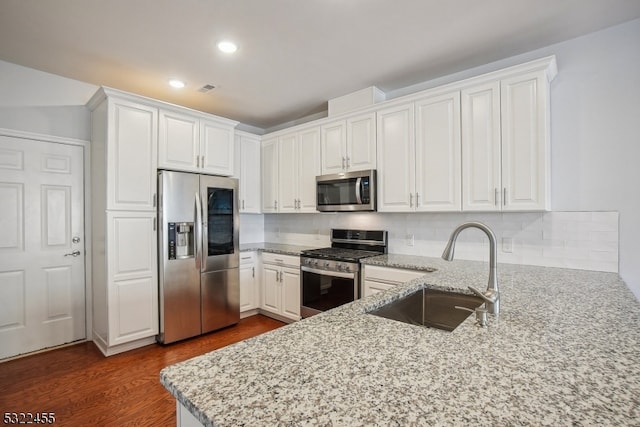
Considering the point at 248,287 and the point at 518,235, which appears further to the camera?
the point at 248,287

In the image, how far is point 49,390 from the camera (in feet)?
7.47

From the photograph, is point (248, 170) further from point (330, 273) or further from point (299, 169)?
point (330, 273)

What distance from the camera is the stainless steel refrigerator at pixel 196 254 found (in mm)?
2998

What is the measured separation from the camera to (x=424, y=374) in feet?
2.54

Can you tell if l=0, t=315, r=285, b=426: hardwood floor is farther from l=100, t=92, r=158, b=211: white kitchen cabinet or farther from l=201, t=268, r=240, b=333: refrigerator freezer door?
l=100, t=92, r=158, b=211: white kitchen cabinet

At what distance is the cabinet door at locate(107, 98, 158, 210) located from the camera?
2773 millimetres

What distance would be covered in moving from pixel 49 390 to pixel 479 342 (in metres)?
2.98

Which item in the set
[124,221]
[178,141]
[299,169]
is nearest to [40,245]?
[124,221]

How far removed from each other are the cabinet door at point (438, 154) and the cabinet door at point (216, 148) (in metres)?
2.14

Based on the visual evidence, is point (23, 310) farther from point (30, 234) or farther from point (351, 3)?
point (351, 3)

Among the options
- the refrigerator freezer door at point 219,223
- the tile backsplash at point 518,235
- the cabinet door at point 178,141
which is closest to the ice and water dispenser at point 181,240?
the refrigerator freezer door at point 219,223

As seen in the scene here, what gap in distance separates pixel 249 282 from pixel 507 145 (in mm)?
3062

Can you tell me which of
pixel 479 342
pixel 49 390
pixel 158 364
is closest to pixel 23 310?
pixel 49 390

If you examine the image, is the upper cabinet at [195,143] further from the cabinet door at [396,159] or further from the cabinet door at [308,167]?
the cabinet door at [396,159]
